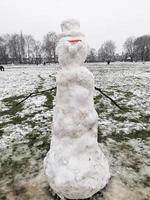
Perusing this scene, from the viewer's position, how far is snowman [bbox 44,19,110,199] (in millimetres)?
2758

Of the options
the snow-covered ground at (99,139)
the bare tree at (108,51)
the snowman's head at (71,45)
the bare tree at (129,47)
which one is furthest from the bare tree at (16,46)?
the snowman's head at (71,45)

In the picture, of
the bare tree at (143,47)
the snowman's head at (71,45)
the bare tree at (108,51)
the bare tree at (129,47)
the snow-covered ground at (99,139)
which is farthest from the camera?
the bare tree at (108,51)

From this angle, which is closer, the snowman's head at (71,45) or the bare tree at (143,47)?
the snowman's head at (71,45)

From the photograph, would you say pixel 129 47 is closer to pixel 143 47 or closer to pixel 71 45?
pixel 143 47

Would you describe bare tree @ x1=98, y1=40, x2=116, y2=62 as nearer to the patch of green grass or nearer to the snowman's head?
the patch of green grass

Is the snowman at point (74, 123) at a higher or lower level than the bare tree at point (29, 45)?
lower

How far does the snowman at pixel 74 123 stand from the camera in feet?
9.05

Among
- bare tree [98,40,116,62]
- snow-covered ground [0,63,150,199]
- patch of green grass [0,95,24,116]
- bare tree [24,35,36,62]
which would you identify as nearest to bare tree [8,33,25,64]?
bare tree [24,35,36,62]

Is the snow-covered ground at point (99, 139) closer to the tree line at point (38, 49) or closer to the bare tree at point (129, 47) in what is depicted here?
the tree line at point (38, 49)

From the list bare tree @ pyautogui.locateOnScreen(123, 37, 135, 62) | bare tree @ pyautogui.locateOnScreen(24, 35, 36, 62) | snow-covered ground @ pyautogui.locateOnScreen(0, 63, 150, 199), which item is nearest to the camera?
snow-covered ground @ pyautogui.locateOnScreen(0, 63, 150, 199)

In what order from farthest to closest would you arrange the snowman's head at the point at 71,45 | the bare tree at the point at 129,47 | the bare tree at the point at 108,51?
the bare tree at the point at 108,51
the bare tree at the point at 129,47
the snowman's head at the point at 71,45

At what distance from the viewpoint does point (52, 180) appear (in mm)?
2898

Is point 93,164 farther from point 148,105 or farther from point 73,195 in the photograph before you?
point 148,105

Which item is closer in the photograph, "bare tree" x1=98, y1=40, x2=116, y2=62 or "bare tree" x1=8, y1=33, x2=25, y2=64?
"bare tree" x1=8, y1=33, x2=25, y2=64
